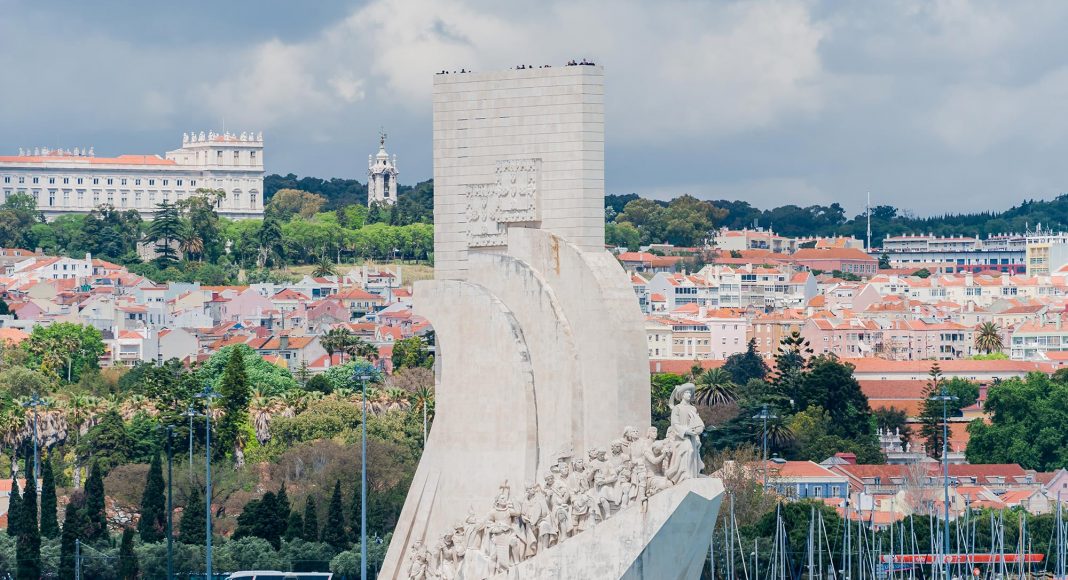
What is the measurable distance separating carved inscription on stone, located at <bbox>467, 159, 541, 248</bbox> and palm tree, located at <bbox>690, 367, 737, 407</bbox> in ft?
199

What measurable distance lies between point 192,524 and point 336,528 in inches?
125

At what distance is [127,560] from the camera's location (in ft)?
181

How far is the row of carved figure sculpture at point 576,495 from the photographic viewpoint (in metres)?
35.8

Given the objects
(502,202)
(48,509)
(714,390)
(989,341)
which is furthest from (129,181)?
(502,202)

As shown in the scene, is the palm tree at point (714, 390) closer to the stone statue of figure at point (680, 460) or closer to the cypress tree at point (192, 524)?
the cypress tree at point (192, 524)

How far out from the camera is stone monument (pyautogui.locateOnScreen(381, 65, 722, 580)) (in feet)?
119

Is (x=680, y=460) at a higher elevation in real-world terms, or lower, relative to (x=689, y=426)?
lower

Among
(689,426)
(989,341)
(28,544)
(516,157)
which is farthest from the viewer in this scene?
(989,341)

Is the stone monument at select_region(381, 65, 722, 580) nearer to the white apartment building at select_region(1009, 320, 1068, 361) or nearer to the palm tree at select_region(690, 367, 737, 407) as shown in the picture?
the palm tree at select_region(690, 367, 737, 407)

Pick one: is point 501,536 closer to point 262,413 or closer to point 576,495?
point 576,495

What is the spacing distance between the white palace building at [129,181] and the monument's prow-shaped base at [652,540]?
157779mm

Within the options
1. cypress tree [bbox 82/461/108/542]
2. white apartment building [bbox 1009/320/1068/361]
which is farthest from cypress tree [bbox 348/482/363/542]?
white apartment building [bbox 1009/320/1068/361]

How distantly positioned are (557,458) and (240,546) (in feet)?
69.1

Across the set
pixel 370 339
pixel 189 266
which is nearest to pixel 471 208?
pixel 370 339
